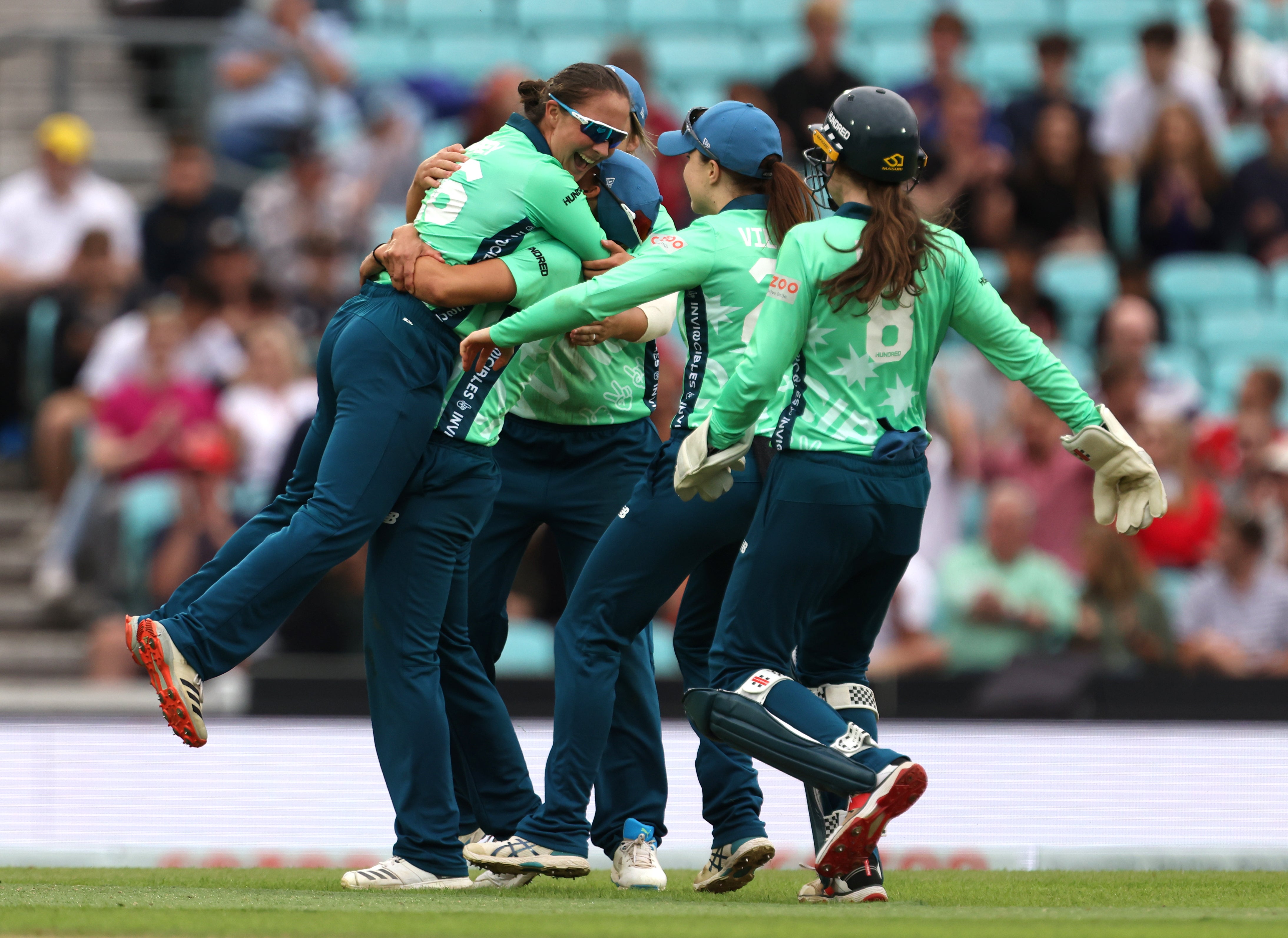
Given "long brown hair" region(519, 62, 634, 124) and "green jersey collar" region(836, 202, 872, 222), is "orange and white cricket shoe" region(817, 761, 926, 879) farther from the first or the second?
"long brown hair" region(519, 62, 634, 124)

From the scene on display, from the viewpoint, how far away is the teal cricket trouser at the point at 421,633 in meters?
5.50

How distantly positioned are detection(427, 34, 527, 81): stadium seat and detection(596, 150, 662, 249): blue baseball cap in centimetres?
822

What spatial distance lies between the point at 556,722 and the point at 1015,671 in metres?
3.66

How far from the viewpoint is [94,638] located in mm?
10055

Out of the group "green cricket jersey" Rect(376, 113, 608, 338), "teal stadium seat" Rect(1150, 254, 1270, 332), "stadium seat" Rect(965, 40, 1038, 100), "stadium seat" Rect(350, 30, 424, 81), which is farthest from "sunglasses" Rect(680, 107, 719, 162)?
"stadium seat" Rect(965, 40, 1038, 100)

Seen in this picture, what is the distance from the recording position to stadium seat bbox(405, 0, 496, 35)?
14594mm

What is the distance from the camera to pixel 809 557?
5180mm

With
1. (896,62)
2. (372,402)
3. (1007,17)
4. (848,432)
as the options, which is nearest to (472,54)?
(896,62)

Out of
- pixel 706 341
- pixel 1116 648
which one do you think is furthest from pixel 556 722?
pixel 1116 648

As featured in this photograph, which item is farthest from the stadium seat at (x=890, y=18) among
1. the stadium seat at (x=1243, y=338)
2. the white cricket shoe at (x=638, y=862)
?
the white cricket shoe at (x=638, y=862)

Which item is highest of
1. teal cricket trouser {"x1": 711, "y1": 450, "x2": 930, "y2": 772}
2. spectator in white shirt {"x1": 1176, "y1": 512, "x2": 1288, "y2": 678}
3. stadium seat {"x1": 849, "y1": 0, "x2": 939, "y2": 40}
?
stadium seat {"x1": 849, "y1": 0, "x2": 939, "y2": 40}

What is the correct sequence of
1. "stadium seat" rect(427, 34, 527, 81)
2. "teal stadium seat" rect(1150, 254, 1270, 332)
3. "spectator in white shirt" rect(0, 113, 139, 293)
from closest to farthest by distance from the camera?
"spectator in white shirt" rect(0, 113, 139, 293) < "teal stadium seat" rect(1150, 254, 1270, 332) < "stadium seat" rect(427, 34, 527, 81)

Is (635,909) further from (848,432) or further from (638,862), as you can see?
(848,432)

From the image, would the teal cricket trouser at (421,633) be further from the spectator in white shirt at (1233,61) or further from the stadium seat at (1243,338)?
the spectator in white shirt at (1233,61)
